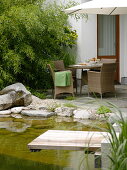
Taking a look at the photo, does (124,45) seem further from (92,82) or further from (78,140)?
(78,140)

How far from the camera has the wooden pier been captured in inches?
189

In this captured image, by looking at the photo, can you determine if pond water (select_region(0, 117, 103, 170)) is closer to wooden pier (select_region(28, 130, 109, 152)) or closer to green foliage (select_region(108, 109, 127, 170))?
→ wooden pier (select_region(28, 130, 109, 152))

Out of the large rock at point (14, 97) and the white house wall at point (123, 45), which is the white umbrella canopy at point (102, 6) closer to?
the large rock at point (14, 97)

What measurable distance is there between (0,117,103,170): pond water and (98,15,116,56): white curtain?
233 inches

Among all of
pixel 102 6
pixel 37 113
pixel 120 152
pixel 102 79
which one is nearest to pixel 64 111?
pixel 37 113

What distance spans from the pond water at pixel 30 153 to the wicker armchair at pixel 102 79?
2069mm

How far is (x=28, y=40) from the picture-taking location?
11.6m

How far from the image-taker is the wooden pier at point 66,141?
4793 mm

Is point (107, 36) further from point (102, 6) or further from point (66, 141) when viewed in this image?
point (66, 141)

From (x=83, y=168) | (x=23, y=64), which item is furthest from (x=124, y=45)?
(x=83, y=168)

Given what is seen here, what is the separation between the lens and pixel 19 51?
11.2 meters

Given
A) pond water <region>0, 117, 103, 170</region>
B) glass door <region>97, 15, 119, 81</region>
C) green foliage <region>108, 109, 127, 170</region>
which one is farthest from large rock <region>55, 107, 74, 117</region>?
green foliage <region>108, 109, 127, 170</region>

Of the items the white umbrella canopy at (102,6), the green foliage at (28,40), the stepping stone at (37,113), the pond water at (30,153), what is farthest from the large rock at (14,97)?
the white umbrella canopy at (102,6)

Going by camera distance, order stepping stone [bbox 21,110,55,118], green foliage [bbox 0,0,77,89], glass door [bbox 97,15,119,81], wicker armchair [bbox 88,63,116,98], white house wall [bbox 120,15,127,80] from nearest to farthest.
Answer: stepping stone [bbox 21,110,55,118] → wicker armchair [bbox 88,63,116,98] → green foliage [bbox 0,0,77,89] → white house wall [bbox 120,15,127,80] → glass door [bbox 97,15,119,81]
